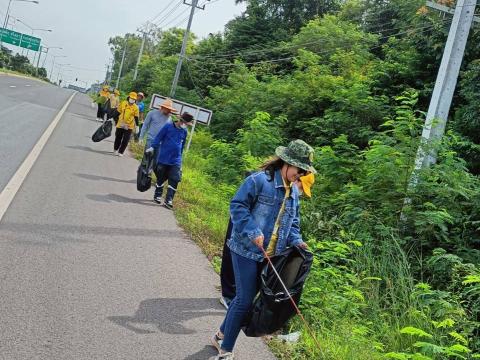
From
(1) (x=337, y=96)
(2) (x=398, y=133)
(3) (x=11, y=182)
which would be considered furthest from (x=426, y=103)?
(3) (x=11, y=182)

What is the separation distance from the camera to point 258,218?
4004 millimetres

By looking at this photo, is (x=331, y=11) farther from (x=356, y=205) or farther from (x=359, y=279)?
(x=359, y=279)

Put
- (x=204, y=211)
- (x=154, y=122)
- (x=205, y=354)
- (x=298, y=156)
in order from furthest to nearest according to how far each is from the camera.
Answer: (x=154, y=122)
(x=204, y=211)
(x=205, y=354)
(x=298, y=156)

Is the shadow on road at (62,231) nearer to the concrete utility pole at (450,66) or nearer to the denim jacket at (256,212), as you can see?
the denim jacket at (256,212)

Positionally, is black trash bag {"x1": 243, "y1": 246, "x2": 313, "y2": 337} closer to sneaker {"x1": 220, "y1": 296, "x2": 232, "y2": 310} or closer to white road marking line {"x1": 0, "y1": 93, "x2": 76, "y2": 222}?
sneaker {"x1": 220, "y1": 296, "x2": 232, "y2": 310}

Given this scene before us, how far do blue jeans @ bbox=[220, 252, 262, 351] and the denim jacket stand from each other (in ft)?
0.22

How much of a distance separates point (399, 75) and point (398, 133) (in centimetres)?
647

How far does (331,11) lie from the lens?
40.2 meters

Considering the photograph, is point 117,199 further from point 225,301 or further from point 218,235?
point 225,301

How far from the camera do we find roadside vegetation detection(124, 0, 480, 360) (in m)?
5.29

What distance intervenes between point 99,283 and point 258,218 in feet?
6.93

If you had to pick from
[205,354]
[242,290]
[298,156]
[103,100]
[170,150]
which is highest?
[103,100]

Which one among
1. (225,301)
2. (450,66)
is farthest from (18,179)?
(450,66)

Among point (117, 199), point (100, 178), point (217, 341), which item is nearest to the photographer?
point (217, 341)
